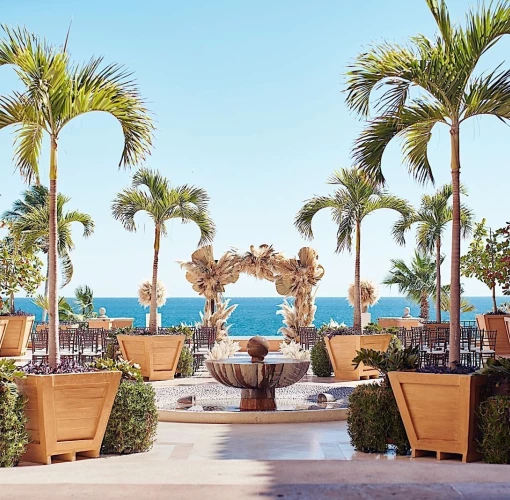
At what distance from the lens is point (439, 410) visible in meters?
7.09

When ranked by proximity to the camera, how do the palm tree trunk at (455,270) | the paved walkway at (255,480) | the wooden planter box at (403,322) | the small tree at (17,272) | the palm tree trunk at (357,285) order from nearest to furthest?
the paved walkway at (255,480)
the palm tree trunk at (455,270)
the palm tree trunk at (357,285)
the small tree at (17,272)
the wooden planter box at (403,322)

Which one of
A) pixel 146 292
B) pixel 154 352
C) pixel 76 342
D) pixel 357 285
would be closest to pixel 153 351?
pixel 154 352

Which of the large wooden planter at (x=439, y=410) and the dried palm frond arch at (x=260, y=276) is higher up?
the dried palm frond arch at (x=260, y=276)

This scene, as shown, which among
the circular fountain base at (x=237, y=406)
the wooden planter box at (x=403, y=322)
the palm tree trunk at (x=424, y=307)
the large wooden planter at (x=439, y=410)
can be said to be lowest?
the circular fountain base at (x=237, y=406)

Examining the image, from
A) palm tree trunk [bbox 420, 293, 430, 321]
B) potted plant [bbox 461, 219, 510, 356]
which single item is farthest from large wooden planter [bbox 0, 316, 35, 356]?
palm tree trunk [bbox 420, 293, 430, 321]

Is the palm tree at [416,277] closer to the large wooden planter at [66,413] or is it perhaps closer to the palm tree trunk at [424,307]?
the palm tree trunk at [424,307]

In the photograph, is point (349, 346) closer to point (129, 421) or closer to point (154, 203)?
point (154, 203)

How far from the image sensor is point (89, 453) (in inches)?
285

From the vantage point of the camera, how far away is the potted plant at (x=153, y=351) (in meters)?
14.1

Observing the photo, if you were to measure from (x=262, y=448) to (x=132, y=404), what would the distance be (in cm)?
139

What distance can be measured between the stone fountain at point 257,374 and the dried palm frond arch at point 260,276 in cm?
863

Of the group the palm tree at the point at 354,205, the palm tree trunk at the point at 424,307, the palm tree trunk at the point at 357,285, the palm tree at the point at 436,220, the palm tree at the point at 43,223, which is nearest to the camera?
the palm tree trunk at the point at 357,285

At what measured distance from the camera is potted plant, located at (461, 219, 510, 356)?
16.9 m

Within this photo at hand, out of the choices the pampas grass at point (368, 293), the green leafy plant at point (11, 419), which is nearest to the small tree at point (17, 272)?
the pampas grass at point (368, 293)
